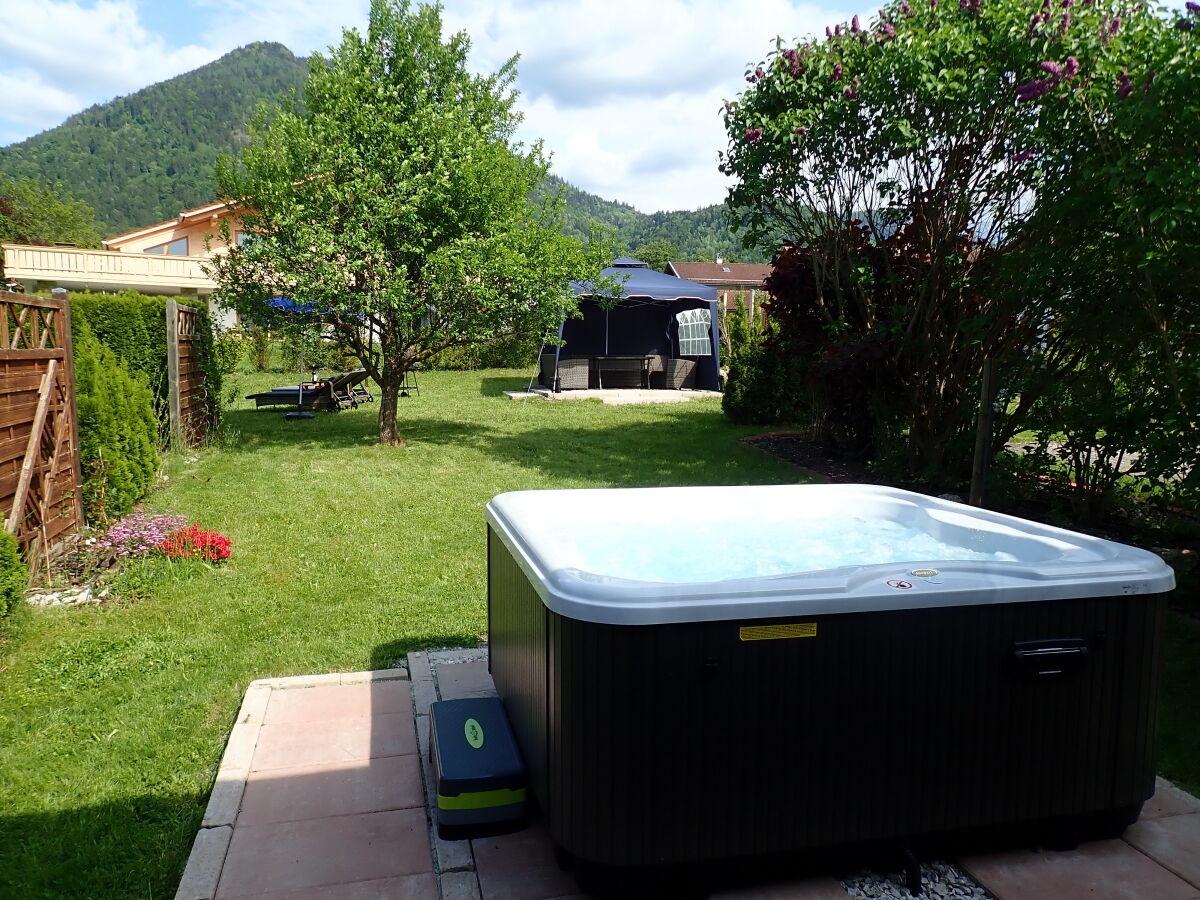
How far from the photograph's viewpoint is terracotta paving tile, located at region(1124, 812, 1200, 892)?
2400 millimetres

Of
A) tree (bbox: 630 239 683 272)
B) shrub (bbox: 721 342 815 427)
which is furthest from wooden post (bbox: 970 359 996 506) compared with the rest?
tree (bbox: 630 239 683 272)

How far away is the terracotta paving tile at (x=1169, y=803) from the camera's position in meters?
2.69

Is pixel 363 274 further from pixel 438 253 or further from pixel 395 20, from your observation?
pixel 395 20

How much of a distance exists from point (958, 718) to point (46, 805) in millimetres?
2765

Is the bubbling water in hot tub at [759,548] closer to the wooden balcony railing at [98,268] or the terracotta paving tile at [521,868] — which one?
the terracotta paving tile at [521,868]

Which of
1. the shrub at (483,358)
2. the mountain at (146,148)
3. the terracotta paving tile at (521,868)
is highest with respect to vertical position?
the mountain at (146,148)

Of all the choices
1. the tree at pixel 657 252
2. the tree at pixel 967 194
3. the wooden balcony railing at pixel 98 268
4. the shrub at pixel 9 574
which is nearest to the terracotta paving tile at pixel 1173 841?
the tree at pixel 967 194

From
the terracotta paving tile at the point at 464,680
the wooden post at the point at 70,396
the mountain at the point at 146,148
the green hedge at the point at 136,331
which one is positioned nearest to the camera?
the terracotta paving tile at the point at 464,680

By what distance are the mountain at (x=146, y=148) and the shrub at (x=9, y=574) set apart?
2815 inches

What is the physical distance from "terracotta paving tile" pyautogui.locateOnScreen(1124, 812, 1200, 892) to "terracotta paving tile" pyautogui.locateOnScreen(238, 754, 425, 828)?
2.20m

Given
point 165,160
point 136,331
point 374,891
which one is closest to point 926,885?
point 374,891

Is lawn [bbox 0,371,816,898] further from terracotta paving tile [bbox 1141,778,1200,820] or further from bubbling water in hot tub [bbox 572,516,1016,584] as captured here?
terracotta paving tile [bbox 1141,778,1200,820]

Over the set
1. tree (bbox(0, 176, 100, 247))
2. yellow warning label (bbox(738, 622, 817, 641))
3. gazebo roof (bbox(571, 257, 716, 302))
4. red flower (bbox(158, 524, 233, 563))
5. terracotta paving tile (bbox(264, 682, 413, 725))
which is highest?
tree (bbox(0, 176, 100, 247))

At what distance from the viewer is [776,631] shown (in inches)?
84.2
